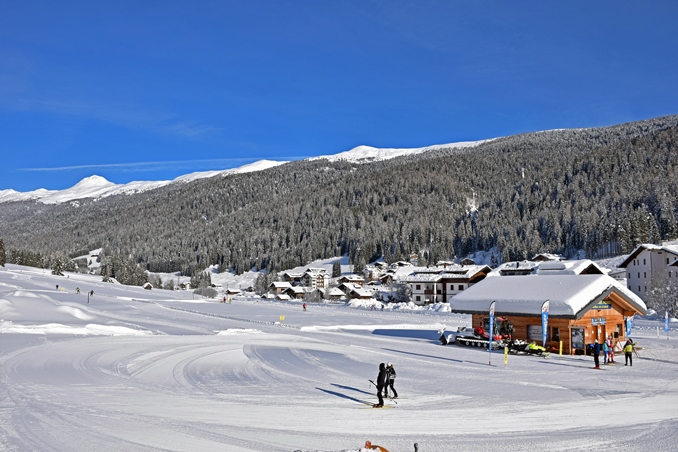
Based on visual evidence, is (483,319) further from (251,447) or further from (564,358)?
(251,447)

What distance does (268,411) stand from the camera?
1536 centimetres

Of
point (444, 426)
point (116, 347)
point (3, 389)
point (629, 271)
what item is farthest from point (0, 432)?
point (629, 271)

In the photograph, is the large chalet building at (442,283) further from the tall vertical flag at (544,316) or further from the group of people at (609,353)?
the group of people at (609,353)

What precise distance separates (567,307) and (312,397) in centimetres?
1748

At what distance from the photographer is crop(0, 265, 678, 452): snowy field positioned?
12492mm

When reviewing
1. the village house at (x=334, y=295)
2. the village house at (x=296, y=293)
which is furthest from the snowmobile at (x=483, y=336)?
the village house at (x=296, y=293)

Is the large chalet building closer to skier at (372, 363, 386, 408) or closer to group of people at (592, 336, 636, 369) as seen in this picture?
group of people at (592, 336, 636, 369)

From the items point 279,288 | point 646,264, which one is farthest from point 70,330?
point 279,288

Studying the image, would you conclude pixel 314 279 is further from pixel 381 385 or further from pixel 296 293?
pixel 381 385

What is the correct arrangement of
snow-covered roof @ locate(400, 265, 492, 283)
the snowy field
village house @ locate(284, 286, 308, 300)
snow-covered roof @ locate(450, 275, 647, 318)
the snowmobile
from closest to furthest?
the snowy field, snow-covered roof @ locate(450, 275, 647, 318), the snowmobile, snow-covered roof @ locate(400, 265, 492, 283), village house @ locate(284, 286, 308, 300)

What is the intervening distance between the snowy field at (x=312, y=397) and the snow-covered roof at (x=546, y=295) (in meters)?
2.85

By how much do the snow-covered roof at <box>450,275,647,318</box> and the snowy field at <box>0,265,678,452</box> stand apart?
9.34 ft

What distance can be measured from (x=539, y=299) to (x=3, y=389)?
85.2 feet

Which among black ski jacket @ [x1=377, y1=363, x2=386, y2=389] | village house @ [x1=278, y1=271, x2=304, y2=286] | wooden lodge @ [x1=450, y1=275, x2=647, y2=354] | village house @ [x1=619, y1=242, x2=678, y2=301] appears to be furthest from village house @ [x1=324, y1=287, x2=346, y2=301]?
black ski jacket @ [x1=377, y1=363, x2=386, y2=389]
